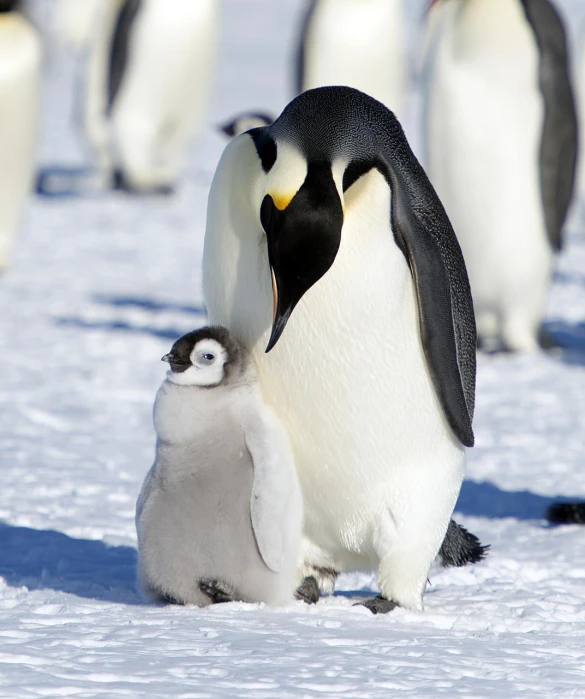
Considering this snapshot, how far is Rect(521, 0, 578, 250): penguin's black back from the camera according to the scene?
6.35 metres

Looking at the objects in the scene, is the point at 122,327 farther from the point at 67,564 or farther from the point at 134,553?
the point at 67,564

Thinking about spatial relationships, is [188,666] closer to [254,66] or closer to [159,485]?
[159,485]

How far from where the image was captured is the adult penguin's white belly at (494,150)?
20.7 feet

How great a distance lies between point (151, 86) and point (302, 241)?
31.5 ft

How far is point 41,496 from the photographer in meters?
3.99

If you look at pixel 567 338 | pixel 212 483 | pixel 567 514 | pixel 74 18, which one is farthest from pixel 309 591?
pixel 74 18

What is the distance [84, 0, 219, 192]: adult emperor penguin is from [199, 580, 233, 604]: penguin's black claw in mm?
9483

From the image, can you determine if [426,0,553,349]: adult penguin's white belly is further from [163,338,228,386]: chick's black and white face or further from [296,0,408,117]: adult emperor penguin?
[163,338,228,386]: chick's black and white face

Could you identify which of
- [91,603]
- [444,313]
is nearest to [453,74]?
[444,313]

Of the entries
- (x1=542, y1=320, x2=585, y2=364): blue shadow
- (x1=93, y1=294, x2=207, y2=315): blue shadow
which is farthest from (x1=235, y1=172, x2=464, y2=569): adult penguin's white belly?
(x1=93, y1=294, x2=207, y2=315): blue shadow

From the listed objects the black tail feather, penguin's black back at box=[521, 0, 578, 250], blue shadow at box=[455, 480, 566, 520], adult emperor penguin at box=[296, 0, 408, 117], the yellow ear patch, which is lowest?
the black tail feather

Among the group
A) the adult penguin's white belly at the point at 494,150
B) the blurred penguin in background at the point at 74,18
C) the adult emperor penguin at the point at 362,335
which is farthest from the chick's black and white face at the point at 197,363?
the blurred penguin in background at the point at 74,18

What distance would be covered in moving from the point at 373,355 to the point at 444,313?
0.18m

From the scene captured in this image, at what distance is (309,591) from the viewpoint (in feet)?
9.98
